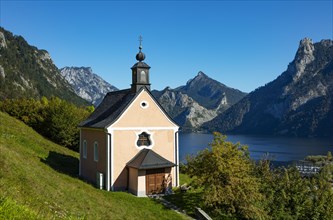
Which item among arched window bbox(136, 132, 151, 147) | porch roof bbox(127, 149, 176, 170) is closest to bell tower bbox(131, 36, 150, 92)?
arched window bbox(136, 132, 151, 147)

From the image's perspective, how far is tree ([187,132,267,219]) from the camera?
2234 cm

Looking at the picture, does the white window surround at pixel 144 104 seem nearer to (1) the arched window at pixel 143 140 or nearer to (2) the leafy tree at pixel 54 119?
(1) the arched window at pixel 143 140

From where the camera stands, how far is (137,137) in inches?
1155

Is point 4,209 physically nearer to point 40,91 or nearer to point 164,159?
point 164,159

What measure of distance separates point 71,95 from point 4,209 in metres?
198

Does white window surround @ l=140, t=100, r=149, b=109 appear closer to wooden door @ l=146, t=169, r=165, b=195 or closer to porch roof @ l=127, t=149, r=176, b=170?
porch roof @ l=127, t=149, r=176, b=170

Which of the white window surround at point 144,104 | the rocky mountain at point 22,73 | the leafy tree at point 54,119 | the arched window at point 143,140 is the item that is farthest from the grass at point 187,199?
the rocky mountain at point 22,73

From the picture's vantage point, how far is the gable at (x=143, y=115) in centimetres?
2900

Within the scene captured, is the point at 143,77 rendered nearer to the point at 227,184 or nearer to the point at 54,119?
the point at 227,184

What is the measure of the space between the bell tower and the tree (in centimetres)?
968

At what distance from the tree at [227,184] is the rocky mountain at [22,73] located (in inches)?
4810

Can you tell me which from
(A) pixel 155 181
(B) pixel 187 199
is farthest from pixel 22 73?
(B) pixel 187 199

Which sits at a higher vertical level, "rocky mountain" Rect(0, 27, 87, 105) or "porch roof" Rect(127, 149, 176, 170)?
"rocky mountain" Rect(0, 27, 87, 105)

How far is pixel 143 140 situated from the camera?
1172 inches
